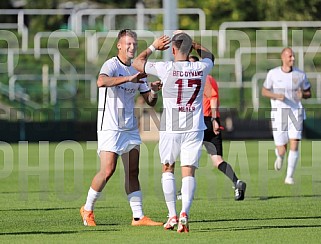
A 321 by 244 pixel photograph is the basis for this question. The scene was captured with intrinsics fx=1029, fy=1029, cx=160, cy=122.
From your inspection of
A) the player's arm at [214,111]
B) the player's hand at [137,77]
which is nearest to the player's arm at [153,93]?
the player's hand at [137,77]

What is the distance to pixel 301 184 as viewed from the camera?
62.1 ft

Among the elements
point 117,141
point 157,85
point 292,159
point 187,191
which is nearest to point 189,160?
point 187,191

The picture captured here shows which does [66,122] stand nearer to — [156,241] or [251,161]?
[251,161]

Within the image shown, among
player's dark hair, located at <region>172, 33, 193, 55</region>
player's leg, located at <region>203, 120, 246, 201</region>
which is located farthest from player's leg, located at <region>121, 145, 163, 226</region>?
player's leg, located at <region>203, 120, 246, 201</region>

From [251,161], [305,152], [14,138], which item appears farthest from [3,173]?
[14,138]

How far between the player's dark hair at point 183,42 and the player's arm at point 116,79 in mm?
517

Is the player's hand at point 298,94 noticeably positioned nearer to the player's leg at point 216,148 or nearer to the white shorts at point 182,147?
the player's leg at point 216,148

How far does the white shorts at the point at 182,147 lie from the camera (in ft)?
39.0

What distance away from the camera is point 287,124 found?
63.4 ft

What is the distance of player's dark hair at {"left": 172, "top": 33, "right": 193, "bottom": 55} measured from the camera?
38.0 ft

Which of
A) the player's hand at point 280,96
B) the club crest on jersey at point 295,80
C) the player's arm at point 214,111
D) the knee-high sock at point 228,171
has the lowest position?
the knee-high sock at point 228,171

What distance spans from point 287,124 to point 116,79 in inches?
309

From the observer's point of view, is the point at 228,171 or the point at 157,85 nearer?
the point at 157,85

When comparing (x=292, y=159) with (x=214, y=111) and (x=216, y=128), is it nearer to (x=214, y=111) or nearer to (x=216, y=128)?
(x=214, y=111)
